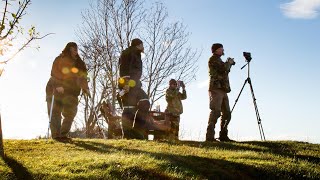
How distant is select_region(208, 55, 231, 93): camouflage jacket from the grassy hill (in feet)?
7.31

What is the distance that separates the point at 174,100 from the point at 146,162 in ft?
24.1

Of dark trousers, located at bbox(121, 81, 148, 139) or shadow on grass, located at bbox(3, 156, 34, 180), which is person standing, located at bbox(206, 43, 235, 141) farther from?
shadow on grass, located at bbox(3, 156, 34, 180)

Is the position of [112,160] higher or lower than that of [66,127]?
lower

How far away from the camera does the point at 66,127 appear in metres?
11.8

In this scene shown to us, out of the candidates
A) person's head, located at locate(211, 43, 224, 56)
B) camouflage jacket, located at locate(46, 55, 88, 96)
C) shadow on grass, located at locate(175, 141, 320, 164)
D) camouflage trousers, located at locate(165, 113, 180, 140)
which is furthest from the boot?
camouflage jacket, located at locate(46, 55, 88, 96)

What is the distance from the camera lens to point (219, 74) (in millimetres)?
12023

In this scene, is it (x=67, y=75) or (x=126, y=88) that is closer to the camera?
(x=126, y=88)

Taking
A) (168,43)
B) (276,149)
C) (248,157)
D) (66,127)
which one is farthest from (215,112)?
(168,43)

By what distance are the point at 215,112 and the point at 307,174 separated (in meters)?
4.28

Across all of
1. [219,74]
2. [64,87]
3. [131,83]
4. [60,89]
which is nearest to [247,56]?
[219,74]

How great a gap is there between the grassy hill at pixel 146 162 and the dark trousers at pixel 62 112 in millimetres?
1203

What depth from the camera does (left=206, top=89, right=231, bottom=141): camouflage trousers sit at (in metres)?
11.8

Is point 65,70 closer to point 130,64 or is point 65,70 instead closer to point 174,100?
point 130,64

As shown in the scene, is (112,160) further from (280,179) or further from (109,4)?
(109,4)
